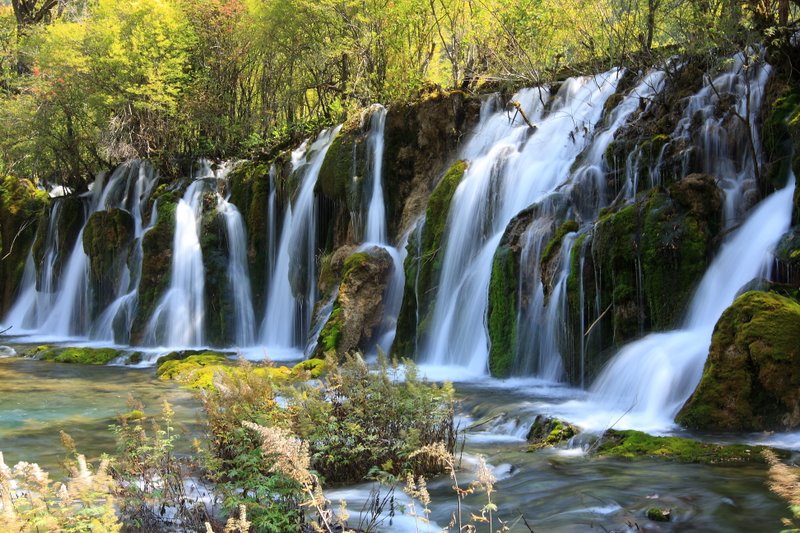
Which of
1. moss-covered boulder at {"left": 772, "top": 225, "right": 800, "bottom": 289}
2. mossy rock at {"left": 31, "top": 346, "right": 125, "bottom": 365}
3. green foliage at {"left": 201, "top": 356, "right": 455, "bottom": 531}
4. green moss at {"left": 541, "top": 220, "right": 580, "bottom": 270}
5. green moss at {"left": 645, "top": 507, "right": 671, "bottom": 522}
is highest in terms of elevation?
green moss at {"left": 541, "top": 220, "right": 580, "bottom": 270}

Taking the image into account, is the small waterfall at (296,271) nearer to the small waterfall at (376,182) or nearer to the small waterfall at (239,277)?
the small waterfall at (239,277)

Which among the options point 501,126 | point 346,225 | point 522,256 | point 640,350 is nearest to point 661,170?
point 522,256

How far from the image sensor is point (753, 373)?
26.7 ft

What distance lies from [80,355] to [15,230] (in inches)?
541

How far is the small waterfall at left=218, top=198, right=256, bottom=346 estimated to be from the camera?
21.5 m

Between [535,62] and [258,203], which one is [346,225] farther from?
[535,62]

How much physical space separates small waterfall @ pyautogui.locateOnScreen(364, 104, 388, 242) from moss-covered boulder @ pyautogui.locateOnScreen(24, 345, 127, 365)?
6.48 metres

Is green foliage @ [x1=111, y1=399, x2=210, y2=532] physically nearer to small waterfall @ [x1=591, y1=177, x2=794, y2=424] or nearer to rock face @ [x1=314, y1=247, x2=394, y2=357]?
small waterfall @ [x1=591, y1=177, x2=794, y2=424]

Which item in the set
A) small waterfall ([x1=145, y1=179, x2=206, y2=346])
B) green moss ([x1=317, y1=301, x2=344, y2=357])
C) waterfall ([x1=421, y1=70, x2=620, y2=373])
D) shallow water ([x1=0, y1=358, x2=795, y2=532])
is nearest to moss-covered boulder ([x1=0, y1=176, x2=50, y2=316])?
small waterfall ([x1=145, y1=179, x2=206, y2=346])

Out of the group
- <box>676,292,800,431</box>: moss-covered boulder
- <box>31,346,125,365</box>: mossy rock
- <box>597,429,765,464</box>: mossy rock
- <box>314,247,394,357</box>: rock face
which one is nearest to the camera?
<box>597,429,765,464</box>: mossy rock

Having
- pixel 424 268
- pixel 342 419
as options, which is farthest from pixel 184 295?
pixel 342 419

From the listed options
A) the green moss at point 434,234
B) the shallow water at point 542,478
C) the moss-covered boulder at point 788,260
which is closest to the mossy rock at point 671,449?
the shallow water at point 542,478

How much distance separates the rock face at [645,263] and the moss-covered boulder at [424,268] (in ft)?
13.9

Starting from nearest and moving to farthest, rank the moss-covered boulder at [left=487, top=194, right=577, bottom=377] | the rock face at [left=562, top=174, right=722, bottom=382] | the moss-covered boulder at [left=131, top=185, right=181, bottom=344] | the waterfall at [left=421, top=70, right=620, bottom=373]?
the rock face at [left=562, top=174, right=722, bottom=382] → the moss-covered boulder at [left=487, top=194, right=577, bottom=377] → the waterfall at [left=421, top=70, right=620, bottom=373] → the moss-covered boulder at [left=131, top=185, right=181, bottom=344]
